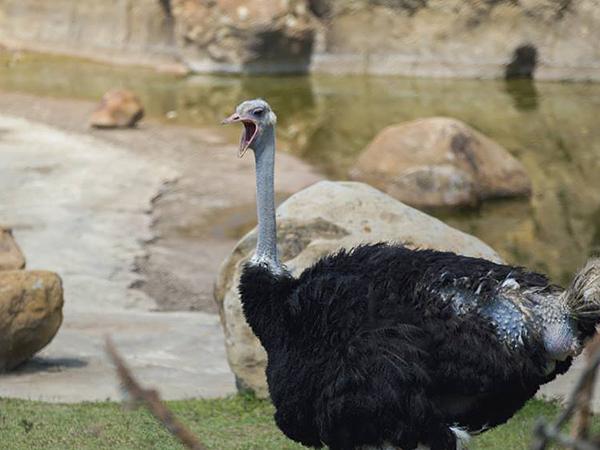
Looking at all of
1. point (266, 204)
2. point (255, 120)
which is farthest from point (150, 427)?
point (255, 120)

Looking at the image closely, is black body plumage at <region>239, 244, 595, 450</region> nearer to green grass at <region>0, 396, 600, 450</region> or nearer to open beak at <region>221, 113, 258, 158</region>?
open beak at <region>221, 113, 258, 158</region>

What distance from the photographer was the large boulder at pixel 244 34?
23.7m

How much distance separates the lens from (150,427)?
7598 millimetres

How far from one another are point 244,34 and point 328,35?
5.74 feet

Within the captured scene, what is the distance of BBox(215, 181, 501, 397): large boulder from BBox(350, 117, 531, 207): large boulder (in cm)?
798

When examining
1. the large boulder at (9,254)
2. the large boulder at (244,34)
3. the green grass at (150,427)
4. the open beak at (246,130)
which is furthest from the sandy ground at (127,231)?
the large boulder at (244,34)

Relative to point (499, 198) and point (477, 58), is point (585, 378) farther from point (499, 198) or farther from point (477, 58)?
point (477, 58)

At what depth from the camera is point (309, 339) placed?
553 cm

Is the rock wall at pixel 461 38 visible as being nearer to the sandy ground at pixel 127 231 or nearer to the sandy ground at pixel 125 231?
the sandy ground at pixel 127 231

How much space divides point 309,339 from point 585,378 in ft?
12.4

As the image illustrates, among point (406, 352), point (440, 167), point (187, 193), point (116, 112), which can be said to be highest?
point (406, 352)

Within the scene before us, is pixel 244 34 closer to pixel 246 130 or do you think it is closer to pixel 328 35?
pixel 328 35

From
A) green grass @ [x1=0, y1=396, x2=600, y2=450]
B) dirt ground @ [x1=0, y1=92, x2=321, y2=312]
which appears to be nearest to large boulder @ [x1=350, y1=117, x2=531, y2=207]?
dirt ground @ [x1=0, y1=92, x2=321, y2=312]

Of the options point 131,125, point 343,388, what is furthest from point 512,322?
point 131,125
